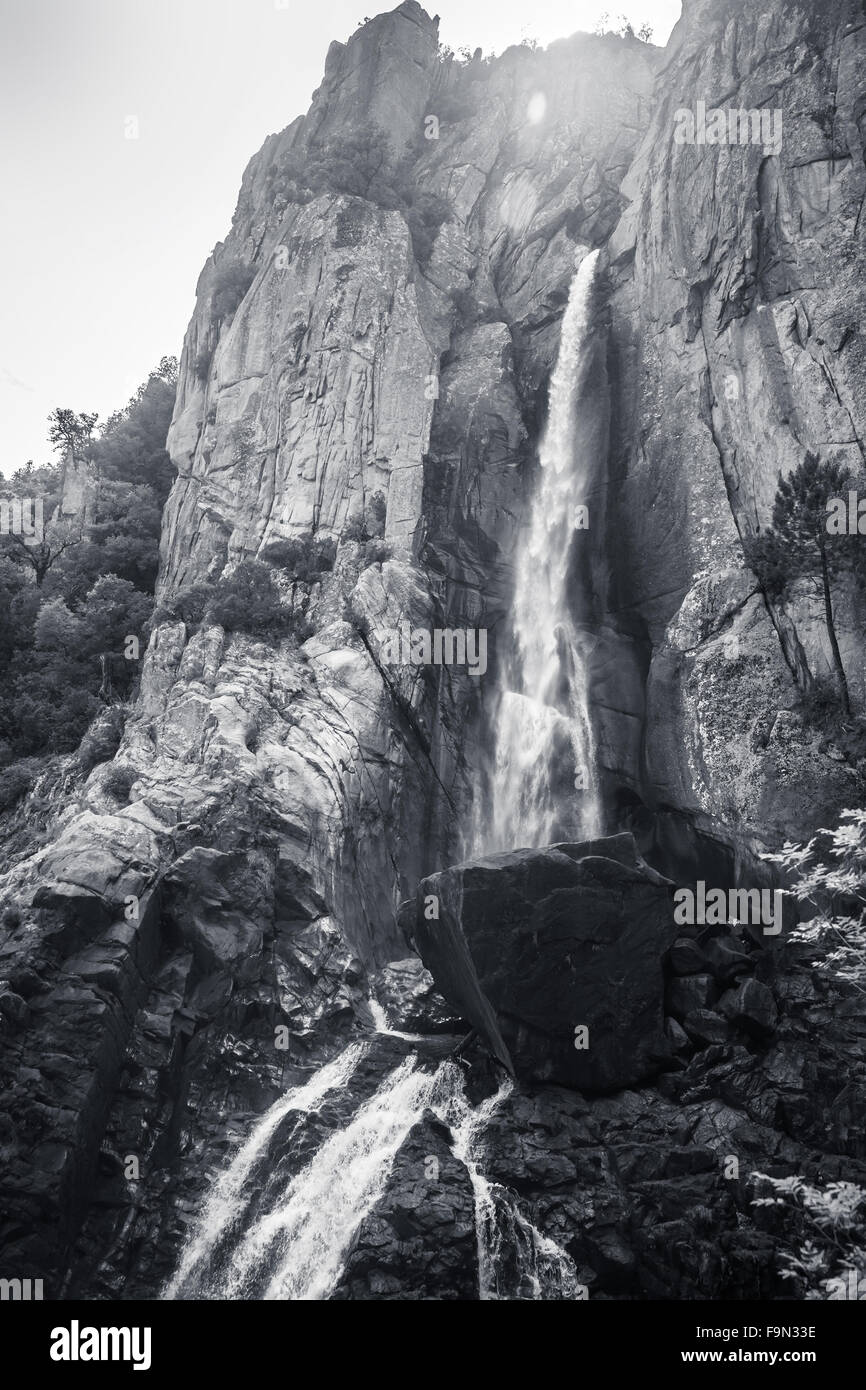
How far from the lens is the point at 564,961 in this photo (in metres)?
21.6

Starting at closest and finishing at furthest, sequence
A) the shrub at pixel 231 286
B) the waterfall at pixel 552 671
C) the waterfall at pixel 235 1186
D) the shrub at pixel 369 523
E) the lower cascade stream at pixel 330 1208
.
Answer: the lower cascade stream at pixel 330 1208
the waterfall at pixel 235 1186
the waterfall at pixel 552 671
the shrub at pixel 369 523
the shrub at pixel 231 286

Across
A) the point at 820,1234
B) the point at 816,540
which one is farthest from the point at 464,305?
the point at 820,1234

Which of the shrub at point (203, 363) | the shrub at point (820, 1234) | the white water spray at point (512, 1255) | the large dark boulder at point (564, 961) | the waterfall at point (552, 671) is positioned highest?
the shrub at point (203, 363)

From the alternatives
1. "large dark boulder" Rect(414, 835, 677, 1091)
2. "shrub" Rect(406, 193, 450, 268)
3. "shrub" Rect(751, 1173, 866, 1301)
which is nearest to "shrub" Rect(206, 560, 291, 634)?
"large dark boulder" Rect(414, 835, 677, 1091)

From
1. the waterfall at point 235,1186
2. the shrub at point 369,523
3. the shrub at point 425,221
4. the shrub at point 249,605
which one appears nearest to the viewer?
the waterfall at point 235,1186

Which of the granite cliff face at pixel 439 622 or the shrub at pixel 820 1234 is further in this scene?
the granite cliff face at pixel 439 622

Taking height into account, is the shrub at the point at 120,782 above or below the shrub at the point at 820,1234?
above

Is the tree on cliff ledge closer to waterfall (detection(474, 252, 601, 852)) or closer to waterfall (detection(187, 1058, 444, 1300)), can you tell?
waterfall (detection(474, 252, 601, 852))

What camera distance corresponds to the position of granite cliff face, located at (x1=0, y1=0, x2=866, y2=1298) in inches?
754

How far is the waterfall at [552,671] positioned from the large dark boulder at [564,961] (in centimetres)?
785

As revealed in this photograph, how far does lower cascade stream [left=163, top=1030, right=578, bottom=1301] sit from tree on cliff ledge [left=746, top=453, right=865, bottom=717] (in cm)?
1541

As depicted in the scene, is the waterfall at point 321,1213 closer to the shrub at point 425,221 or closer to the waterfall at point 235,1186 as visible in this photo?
the waterfall at point 235,1186

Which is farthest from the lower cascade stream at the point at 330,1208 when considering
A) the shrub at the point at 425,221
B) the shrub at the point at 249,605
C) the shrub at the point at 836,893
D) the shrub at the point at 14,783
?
the shrub at the point at 425,221

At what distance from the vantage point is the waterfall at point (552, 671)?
30406 mm
